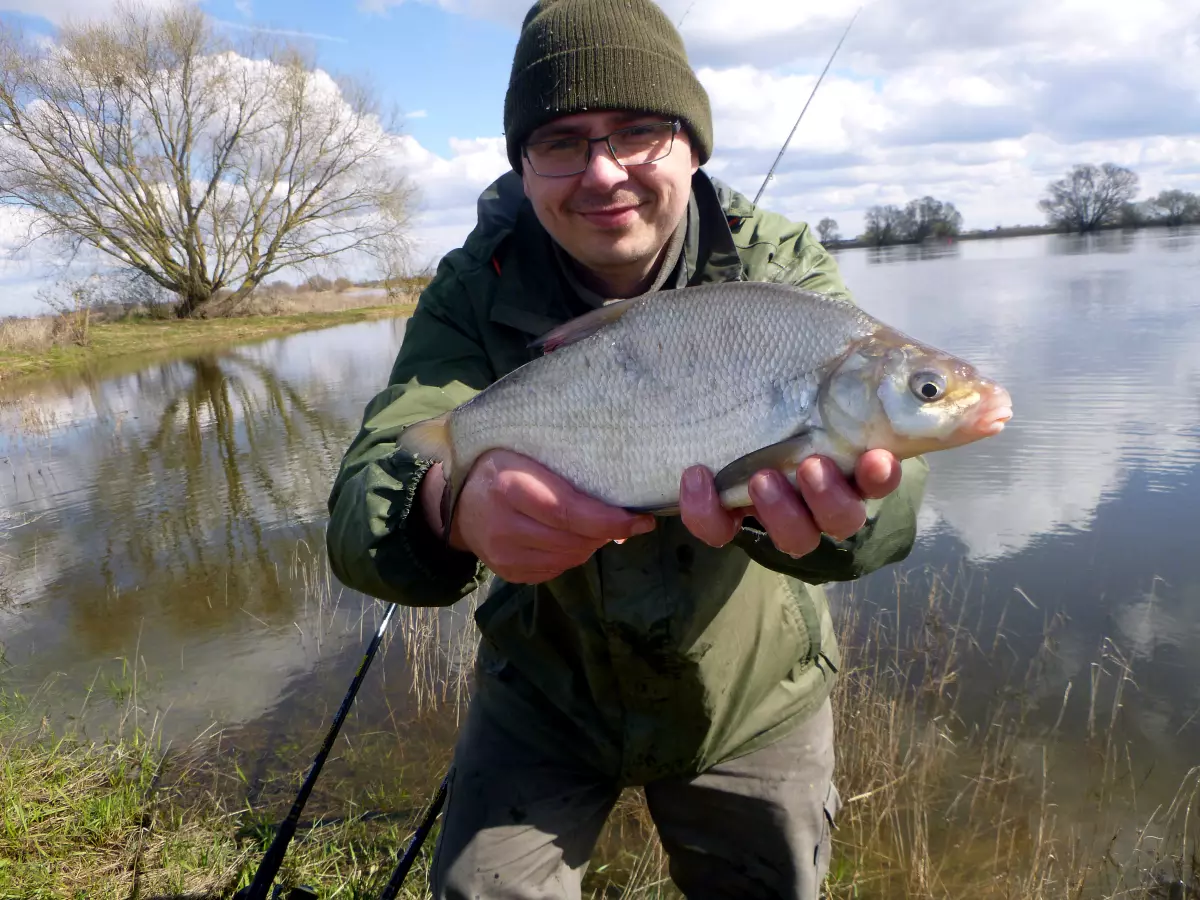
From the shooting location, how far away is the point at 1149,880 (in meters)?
3.26

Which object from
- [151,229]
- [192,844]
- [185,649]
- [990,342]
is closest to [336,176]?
[151,229]

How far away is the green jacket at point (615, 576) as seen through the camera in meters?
2.05

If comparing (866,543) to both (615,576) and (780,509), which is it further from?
(615,576)

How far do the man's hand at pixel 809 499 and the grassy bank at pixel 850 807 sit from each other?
7.03 ft

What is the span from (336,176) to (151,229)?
6.98 metres

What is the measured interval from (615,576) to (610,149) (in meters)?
1.24

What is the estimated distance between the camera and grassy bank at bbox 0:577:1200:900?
3.14m

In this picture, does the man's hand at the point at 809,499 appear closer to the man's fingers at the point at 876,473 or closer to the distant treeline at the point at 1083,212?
the man's fingers at the point at 876,473

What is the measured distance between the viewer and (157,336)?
26359 millimetres

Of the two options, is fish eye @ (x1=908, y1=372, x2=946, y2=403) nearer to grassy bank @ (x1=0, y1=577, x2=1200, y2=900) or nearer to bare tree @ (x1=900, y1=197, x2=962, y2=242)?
grassy bank @ (x1=0, y1=577, x2=1200, y2=900)

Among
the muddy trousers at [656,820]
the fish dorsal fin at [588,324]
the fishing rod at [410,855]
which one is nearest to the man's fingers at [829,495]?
the fish dorsal fin at [588,324]

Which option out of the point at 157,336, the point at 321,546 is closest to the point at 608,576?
the point at 321,546

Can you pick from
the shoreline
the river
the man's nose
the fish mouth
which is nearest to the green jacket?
the man's nose

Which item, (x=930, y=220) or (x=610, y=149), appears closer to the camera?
(x=610, y=149)
